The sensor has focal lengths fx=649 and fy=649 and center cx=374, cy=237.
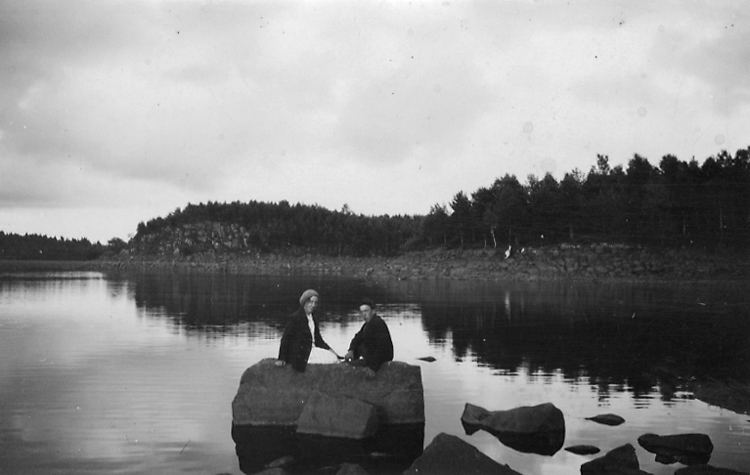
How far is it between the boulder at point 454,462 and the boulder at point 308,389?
108 inches

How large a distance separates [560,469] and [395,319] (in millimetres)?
21121

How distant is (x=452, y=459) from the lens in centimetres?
920

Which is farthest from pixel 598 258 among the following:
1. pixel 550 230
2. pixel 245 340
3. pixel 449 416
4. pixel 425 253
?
pixel 449 416

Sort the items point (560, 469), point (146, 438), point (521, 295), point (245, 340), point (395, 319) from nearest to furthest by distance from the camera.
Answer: point (560, 469)
point (146, 438)
point (245, 340)
point (395, 319)
point (521, 295)

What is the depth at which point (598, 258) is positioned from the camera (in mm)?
71062

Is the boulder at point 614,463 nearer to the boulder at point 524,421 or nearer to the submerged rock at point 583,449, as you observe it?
the submerged rock at point 583,449

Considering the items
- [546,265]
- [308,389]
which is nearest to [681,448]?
[308,389]

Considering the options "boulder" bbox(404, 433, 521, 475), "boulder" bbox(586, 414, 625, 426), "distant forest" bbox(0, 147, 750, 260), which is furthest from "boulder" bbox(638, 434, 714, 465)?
"distant forest" bbox(0, 147, 750, 260)

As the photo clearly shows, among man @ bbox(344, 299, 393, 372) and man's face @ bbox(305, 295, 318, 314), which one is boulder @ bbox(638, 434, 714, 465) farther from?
man's face @ bbox(305, 295, 318, 314)

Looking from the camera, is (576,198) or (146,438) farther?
(576,198)

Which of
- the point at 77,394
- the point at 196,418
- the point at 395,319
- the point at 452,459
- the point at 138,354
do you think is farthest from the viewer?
the point at 395,319

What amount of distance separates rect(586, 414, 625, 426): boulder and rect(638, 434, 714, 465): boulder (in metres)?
1.49

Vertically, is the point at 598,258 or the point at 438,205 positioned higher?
the point at 438,205

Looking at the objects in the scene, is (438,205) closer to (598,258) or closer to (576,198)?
(576,198)
